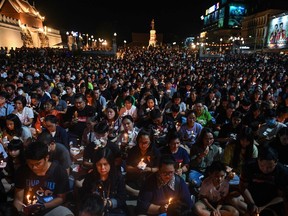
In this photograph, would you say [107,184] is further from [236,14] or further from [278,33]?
[236,14]

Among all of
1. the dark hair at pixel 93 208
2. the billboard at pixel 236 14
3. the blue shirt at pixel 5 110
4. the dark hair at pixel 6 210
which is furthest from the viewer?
the billboard at pixel 236 14

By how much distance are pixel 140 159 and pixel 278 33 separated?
65.5 metres

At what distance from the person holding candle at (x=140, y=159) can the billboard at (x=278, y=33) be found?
59.8 metres

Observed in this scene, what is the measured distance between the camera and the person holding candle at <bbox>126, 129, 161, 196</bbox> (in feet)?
16.6

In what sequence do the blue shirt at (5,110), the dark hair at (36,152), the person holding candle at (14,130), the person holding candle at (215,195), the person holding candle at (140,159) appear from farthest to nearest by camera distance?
1. the blue shirt at (5,110)
2. the person holding candle at (14,130)
3. the person holding candle at (140,159)
4. the person holding candle at (215,195)
5. the dark hair at (36,152)

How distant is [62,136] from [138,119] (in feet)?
9.24

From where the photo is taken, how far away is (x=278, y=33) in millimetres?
60875

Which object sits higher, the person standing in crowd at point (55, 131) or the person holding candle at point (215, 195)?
the person standing in crowd at point (55, 131)

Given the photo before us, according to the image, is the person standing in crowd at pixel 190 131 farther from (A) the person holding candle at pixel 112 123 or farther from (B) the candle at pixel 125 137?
(A) the person holding candle at pixel 112 123

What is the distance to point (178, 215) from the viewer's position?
10.2 feet

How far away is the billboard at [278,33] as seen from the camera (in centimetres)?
5791

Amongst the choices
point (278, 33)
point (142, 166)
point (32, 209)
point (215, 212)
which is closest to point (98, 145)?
point (142, 166)

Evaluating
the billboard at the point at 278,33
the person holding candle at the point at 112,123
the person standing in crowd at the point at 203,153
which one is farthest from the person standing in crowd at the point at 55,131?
the billboard at the point at 278,33

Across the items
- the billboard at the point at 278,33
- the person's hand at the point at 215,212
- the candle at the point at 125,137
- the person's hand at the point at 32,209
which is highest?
the billboard at the point at 278,33
